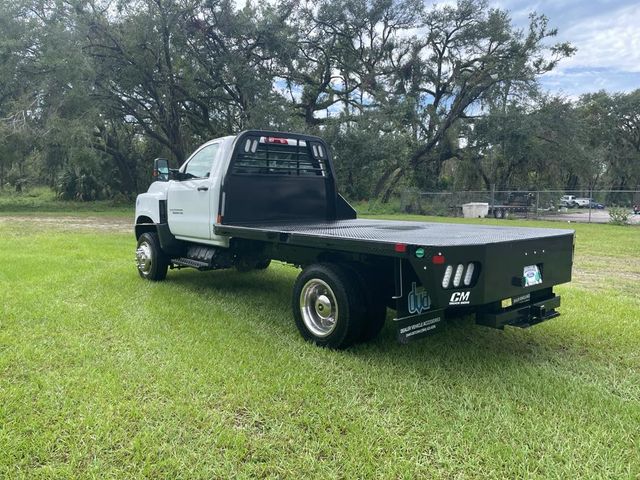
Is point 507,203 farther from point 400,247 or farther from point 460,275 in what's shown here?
point 400,247

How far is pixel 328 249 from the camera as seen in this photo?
418cm

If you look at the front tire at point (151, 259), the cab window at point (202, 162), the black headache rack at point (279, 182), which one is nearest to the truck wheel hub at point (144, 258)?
the front tire at point (151, 259)

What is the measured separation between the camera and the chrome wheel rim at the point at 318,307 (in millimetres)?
4270

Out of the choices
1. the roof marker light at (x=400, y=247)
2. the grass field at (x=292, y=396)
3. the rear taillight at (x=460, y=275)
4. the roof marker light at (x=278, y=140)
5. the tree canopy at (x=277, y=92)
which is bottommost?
the grass field at (x=292, y=396)

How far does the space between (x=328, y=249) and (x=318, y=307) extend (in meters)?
0.59

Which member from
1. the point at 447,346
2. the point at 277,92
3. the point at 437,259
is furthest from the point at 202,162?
the point at 277,92

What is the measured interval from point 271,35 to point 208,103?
19.7ft

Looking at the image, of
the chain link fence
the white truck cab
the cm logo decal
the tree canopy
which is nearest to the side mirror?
the white truck cab

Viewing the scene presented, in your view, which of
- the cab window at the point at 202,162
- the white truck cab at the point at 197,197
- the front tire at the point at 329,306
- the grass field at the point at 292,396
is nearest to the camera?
the grass field at the point at 292,396

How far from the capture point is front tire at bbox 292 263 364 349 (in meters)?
4.05

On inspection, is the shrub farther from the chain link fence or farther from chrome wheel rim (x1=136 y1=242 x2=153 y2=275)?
chrome wheel rim (x1=136 y1=242 x2=153 y2=275)

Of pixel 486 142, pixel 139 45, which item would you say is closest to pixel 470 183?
pixel 486 142

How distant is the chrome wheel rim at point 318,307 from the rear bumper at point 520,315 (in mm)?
1242

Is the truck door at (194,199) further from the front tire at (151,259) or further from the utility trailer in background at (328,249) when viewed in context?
the front tire at (151,259)
